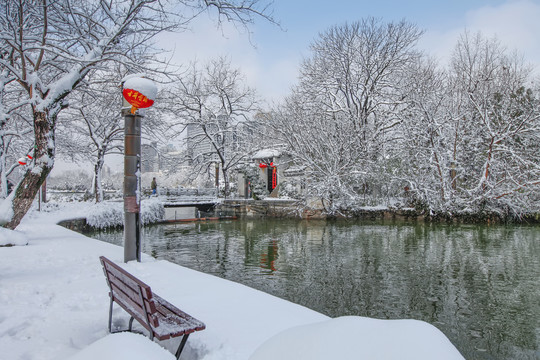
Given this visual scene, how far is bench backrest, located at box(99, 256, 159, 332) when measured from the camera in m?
3.01

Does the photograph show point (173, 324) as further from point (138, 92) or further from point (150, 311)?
point (138, 92)

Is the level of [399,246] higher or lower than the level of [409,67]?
lower

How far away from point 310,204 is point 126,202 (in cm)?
1775

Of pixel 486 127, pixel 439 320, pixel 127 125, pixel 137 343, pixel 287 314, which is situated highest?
pixel 486 127

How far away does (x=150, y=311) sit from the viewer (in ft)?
9.92

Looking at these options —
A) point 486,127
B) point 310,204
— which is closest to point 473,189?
point 486,127

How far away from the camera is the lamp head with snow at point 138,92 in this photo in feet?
22.1

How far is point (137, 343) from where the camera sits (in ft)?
8.14

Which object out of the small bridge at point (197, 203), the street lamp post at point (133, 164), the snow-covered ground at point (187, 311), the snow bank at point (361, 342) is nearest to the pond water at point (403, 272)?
the snow-covered ground at point (187, 311)

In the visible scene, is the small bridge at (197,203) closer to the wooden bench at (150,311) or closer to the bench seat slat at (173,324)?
the wooden bench at (150,311)

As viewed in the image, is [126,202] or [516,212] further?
[516,212]

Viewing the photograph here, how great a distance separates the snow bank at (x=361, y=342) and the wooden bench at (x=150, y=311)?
68 cm

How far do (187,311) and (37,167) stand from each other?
699cm

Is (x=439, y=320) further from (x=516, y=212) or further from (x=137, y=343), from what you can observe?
(x=516, y=212)
